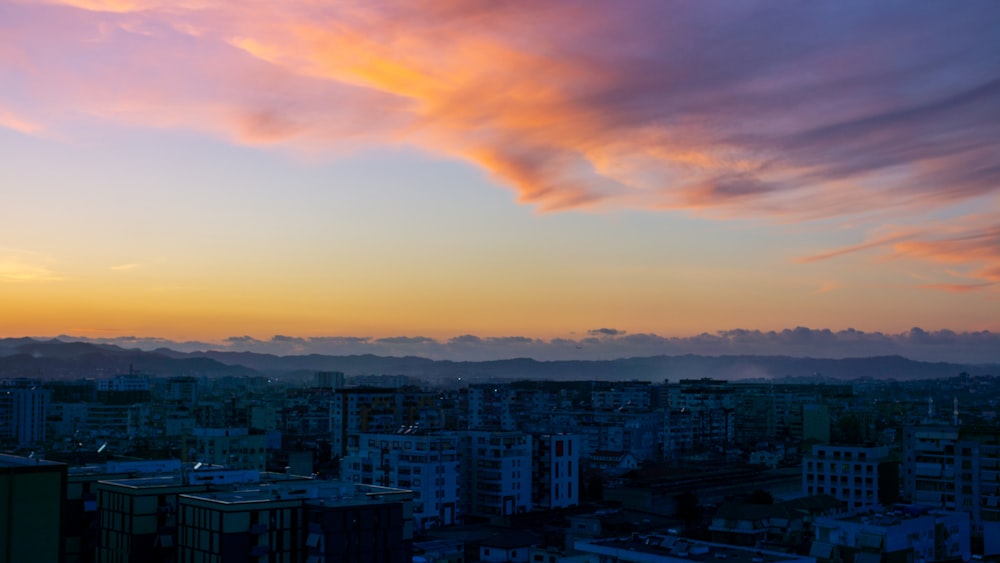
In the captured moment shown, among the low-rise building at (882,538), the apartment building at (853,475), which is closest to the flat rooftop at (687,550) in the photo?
the low-rise building at (882,538)

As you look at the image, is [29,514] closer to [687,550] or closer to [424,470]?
[687,550]

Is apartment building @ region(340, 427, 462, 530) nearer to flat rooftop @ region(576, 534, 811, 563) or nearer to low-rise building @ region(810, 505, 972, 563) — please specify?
low-rise building @ region(810, 505, 972, 563)

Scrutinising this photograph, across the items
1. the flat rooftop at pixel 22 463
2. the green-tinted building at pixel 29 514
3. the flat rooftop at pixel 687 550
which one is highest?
the flat rooftop at pixel 22 463

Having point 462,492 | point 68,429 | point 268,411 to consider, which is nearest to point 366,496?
point 462,492

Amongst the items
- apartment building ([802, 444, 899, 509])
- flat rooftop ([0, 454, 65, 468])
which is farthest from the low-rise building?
flat rooftop ([0, 454, 65, 468])

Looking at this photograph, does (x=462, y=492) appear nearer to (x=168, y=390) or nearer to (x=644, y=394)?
(x=644, y=394)

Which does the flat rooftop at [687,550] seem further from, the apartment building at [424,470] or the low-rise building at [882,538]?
the apartment building at [424,470]

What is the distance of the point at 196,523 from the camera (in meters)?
16.9

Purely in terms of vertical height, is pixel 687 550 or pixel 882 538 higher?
pixel 687 550

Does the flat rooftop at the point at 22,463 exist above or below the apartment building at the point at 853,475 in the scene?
above

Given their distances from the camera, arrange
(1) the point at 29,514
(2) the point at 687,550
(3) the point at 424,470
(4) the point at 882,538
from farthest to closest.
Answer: (3) the point at 424,470 → (4) the point at 882,538 → (2) the point at 687,550 → (1) the point at 29,514

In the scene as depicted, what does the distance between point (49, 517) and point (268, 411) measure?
5892cm

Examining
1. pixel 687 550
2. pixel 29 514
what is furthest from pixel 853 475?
pixel 29 514

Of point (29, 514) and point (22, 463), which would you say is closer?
point (29, 514)
